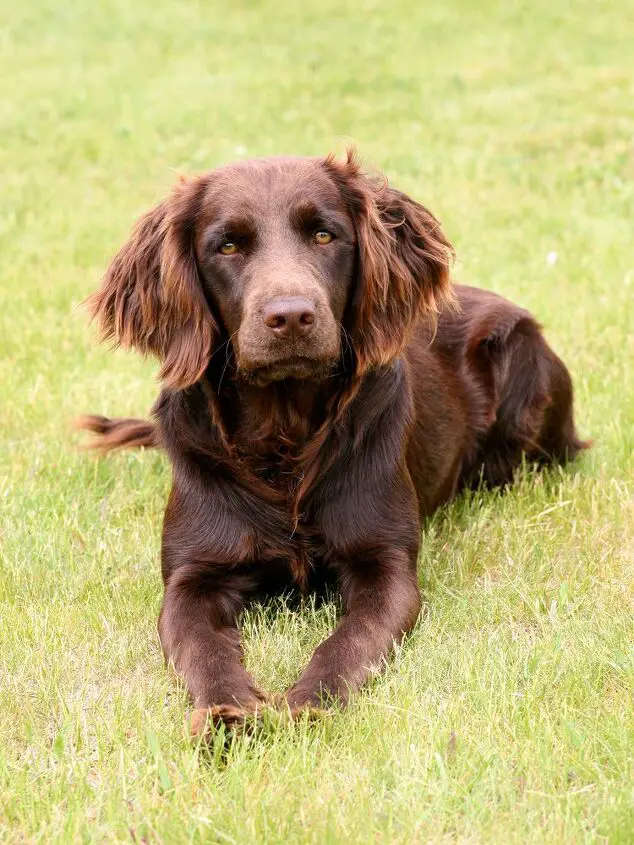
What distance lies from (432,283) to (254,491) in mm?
899

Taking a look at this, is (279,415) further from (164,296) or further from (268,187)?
(268,187)

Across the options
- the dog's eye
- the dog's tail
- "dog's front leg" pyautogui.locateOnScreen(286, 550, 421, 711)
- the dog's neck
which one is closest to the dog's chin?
the dog's neck

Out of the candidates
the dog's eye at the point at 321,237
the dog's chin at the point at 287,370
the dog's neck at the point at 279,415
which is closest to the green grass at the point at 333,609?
the dog's neck at the point at 279,415

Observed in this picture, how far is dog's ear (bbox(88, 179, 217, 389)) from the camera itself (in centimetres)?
352

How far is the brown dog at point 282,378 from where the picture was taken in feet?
10.9

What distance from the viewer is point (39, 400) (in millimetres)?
5480

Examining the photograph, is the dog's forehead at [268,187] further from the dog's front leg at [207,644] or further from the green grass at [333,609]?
the green grass at [333,609]

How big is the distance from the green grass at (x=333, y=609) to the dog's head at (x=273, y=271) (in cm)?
79

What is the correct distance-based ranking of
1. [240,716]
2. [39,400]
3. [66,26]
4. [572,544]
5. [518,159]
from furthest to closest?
[66,26] < [518,159] < [39,400] < [572,544] < [240,716]

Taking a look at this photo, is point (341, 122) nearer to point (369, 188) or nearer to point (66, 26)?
point (66, 26)

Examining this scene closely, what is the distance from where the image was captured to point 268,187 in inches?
137

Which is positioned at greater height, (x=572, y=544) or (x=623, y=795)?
(x=623, y=795)

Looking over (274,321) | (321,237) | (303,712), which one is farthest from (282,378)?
(303,712)

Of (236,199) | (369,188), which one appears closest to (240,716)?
(236,199)
